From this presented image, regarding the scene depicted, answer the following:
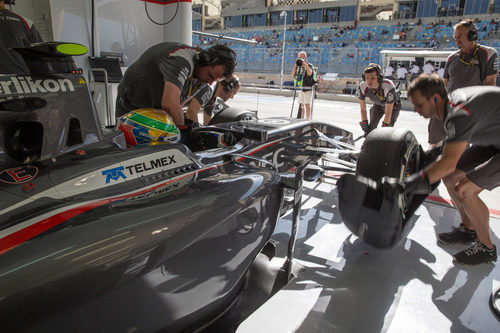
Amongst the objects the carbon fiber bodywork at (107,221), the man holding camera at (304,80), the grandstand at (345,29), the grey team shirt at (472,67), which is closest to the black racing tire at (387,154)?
the carbon fiber bodywork at (107,221)

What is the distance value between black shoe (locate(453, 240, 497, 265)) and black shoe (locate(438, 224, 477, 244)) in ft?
0.75

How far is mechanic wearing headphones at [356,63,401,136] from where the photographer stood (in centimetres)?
420

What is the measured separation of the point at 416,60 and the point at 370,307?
14.8m

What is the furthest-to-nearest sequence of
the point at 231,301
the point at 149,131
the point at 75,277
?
1. the point at 149,131
2. the point at 231,301
3. the point at 75,277

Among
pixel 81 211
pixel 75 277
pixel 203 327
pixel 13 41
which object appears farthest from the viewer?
pixel 13 41

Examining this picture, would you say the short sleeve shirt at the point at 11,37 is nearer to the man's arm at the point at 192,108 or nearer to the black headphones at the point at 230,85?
the man's arm at the point at 192,108

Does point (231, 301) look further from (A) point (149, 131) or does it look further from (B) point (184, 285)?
(A) point (149, 131)

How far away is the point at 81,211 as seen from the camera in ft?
3.16

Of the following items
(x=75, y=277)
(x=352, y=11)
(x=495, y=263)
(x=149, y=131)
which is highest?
(x=352, y=11)

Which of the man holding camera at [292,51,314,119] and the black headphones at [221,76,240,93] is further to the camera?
the man holding camera at [292,51,314,119]

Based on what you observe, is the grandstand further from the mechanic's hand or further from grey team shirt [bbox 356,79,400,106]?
the mechanic's hand

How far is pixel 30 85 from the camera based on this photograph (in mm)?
1195

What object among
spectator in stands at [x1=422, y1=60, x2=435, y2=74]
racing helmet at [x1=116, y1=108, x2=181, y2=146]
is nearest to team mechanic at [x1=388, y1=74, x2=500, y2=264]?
racing helmet at [x1=116, y1=108, x2=181, y2=146]

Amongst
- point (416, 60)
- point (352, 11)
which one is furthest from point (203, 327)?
point (352, 11)
